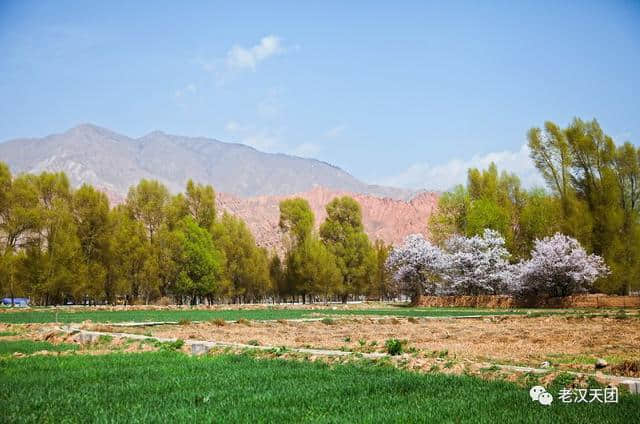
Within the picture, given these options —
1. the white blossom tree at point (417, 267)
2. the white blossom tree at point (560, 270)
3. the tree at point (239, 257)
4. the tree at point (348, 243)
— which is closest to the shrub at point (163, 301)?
the tree at point (239, 257)

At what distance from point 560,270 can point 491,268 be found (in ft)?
31.6

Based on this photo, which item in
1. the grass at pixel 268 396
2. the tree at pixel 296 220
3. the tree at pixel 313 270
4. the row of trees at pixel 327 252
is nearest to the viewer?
the grass at pixel 268 396

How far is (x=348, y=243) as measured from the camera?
237ft

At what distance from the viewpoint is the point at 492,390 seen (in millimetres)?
7902

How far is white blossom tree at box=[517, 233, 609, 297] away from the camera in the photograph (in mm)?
45406

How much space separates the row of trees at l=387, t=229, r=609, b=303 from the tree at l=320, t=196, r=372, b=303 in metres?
7.02

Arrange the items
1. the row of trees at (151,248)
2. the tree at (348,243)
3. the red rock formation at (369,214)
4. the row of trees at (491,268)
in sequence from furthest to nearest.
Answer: the red rock formation at (369,214) < the tree at (348,243) < the row of trees at (151,248) < the row of trees at (491,268)

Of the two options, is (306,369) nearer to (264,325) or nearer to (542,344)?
(542,344)

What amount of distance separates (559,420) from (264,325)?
21.4 m

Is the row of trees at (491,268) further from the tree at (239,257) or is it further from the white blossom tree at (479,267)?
the tree at (239,257)

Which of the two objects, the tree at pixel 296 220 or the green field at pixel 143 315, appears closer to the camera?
the green field at pixel 143 315

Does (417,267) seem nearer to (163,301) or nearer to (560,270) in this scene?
(560,270)

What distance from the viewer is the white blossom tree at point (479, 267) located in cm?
5434

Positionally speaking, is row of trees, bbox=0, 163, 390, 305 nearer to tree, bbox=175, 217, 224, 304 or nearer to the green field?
tree, bbox=175, 217, 224, 304
